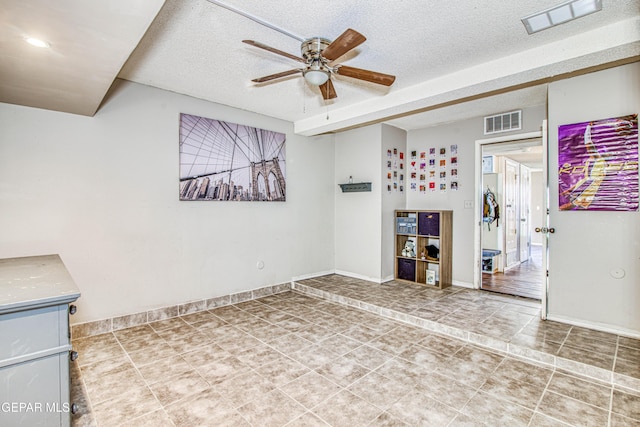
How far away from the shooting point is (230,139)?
4180 mm

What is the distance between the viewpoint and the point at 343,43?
2111 mm

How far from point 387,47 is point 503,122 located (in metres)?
2.51

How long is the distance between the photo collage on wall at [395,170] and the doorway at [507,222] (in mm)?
1249

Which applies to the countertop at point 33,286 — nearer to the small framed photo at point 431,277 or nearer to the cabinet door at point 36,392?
the cabinet door at point 36,392

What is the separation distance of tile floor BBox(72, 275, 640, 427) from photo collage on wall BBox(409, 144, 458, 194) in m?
2.01

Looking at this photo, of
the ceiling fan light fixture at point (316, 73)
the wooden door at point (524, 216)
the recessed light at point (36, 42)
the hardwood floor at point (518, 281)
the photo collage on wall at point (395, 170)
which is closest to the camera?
the recessed light at point (36, 42)

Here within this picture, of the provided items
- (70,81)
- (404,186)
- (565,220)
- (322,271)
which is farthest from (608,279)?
(70,81)

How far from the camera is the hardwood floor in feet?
14.6

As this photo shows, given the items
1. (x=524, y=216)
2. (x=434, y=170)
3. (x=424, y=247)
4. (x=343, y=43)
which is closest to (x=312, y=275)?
(x=424, y=247)

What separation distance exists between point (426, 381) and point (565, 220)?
228 centimetres

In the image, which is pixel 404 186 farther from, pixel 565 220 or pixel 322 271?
pixel 565 220

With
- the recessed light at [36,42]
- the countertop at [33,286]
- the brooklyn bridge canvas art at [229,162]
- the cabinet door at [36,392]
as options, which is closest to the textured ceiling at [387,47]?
the recessed light at [36,42]

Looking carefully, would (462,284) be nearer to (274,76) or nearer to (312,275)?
(312,275)

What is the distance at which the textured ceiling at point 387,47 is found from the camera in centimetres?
216
